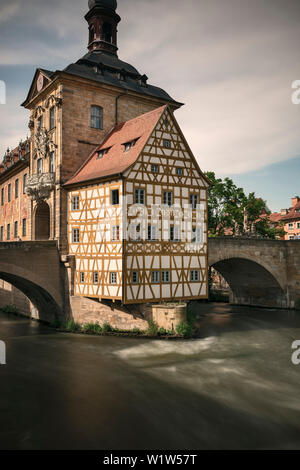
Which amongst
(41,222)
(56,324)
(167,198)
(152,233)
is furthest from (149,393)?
(41,222)

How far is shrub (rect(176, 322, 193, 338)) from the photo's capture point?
22.3m

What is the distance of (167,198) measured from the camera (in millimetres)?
23703

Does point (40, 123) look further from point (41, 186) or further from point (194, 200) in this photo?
point (194, 200)

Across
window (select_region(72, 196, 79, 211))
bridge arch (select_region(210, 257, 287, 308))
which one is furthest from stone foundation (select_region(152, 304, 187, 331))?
bridge arch (select_region(210, 257, 287, 308))

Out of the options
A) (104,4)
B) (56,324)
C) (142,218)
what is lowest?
(56,324)

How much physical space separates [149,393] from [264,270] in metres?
21.9

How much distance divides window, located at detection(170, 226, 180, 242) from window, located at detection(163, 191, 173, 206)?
4.65 feet

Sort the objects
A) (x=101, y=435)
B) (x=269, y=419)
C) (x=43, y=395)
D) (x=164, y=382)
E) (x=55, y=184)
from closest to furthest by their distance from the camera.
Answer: (x=101, y=435) → (x=269, y=419) → (x=43, y=395) → (x=164, y=382) → (x=55, y=184)

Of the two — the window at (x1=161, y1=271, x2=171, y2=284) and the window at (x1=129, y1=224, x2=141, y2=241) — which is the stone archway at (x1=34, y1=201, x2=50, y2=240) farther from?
the window at (x1=161, y1=271, x2=171, y2=284)
